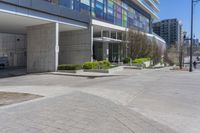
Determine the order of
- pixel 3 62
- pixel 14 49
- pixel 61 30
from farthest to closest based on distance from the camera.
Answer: pixel 14 49 < pixel 3 62 < pixel 61 30

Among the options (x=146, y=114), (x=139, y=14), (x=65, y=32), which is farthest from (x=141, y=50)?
(x=146, y=114)

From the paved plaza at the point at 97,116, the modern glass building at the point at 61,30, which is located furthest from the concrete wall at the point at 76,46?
the paved plaza at the point at 97,116

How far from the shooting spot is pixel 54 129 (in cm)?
580

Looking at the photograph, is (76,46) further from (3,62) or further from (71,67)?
(3,62)

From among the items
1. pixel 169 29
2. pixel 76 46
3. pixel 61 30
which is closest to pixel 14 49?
pixel 61 30

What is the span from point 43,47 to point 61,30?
23.9 feet

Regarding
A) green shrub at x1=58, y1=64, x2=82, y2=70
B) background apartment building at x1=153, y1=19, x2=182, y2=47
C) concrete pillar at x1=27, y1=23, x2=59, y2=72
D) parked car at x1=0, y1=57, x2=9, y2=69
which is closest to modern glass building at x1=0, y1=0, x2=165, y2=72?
concrete pillar at x1=27, y1=23, x2=59, y2=72

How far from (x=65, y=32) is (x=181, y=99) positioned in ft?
83.9

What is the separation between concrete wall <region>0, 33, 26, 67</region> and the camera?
4362 cm

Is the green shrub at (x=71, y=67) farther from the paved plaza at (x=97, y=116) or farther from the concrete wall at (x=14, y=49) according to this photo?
the concrete wall at (x=14, y=49)

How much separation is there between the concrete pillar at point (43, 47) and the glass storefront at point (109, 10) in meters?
3.57

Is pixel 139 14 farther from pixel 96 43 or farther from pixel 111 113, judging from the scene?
pixel 111 113

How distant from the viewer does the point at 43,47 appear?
26578 mm

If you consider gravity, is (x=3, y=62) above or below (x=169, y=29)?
below
